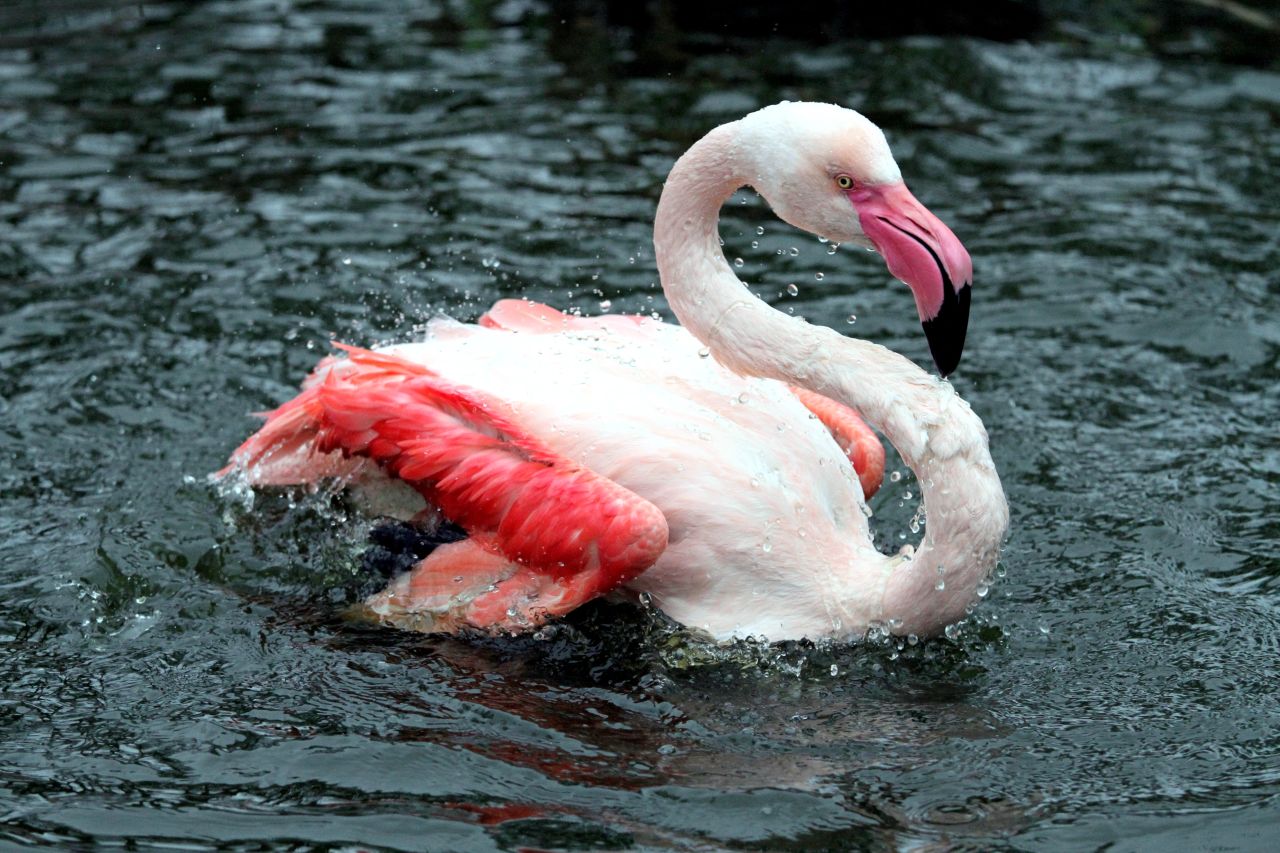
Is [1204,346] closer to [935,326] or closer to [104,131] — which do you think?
[935,326]

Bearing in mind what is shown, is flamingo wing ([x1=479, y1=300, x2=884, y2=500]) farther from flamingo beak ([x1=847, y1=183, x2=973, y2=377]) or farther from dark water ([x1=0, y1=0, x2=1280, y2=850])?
flamingo beak ([x1=847, y1=183, x2=973, y2=377])

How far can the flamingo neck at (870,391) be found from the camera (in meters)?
4.43

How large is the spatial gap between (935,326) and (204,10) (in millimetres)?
7940

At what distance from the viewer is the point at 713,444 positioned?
4.83m

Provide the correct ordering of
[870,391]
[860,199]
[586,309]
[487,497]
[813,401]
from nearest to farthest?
[860,199]
[870,391]
[487,497]
[813,401]
[586,309]

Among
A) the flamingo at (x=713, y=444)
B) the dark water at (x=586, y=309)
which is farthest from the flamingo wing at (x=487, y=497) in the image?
the dark water at (x=586, y=309)

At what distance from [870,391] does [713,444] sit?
1.75ft

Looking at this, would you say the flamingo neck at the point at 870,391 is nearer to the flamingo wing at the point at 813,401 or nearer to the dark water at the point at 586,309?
the dark water at the point at 586,309

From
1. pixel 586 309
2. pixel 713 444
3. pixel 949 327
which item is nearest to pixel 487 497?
pixel 713 444

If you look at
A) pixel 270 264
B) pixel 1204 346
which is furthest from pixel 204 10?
pixel 1204 346

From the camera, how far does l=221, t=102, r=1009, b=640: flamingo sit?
14.5ft

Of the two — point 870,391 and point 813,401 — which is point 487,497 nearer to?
point 870,391

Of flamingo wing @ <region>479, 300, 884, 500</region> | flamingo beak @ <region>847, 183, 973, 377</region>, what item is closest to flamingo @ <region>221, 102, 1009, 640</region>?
flamingo beak @ <region>847, 183, 973, 377</region>

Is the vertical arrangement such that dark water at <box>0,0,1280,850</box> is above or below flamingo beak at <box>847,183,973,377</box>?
below
